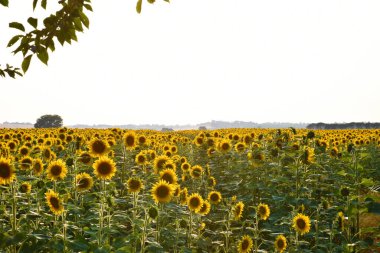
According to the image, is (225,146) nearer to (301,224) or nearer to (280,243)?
(301,224)

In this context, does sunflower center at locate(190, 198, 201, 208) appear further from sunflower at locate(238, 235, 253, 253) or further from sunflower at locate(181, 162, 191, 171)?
sunflower at locate(181, 162, 191, 171)

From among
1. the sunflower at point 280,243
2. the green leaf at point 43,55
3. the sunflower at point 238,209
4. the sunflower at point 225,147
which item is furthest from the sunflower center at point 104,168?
the sunflower at point 225,147

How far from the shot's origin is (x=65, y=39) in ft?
9.12

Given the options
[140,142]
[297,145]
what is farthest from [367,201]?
[140,142]

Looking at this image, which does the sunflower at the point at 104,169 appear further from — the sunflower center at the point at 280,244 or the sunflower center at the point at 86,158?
the sunflower center at the point at 280,244

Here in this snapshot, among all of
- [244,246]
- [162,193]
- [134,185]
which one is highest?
[134,185]

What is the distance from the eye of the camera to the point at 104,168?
5.46 meters

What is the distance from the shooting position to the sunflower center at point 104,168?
543cm

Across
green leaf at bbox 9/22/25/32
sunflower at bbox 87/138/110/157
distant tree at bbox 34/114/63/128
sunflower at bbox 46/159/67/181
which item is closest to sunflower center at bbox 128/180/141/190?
sunflower at bbox 46/159/67/181

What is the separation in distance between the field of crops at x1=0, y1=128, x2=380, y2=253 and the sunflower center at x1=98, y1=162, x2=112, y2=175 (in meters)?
0.01

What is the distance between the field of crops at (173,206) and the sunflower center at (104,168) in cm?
1

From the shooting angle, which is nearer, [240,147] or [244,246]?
[244,246]

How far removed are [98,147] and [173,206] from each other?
169 cm

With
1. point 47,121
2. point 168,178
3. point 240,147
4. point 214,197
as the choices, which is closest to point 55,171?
point 168,178
